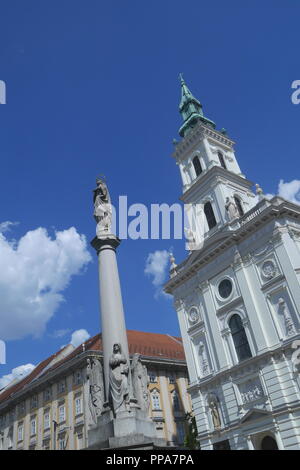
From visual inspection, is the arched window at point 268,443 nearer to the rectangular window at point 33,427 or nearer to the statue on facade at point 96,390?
the statue on facade at point 96,390

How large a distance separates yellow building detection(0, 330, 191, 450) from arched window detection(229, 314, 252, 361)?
10791 millimetres

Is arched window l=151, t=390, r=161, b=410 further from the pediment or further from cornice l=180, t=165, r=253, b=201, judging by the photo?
cornice l=180, t=165, r=253, b=201

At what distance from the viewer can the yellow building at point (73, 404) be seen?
33906 mm

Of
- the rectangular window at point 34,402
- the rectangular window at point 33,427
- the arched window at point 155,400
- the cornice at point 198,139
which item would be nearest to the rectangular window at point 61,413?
the rectangular window at point 33,427

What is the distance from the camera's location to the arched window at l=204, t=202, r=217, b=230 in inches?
1405

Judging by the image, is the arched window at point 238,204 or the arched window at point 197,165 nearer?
the arched window at point 238,204

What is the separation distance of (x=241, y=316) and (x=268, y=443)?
316 inches

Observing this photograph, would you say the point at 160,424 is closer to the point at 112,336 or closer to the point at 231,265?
the point at 231,265

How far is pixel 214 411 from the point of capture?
27.8m

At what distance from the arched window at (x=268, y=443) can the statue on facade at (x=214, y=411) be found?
3475 mm

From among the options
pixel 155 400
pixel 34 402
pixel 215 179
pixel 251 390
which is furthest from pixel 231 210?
pixel 34 402

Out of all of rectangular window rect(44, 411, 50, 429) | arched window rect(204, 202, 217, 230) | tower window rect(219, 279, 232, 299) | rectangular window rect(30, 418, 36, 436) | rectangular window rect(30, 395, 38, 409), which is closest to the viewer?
tower window rect(219, 279, 232, 299)

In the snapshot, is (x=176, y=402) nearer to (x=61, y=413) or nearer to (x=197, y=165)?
(x=61, y=413)

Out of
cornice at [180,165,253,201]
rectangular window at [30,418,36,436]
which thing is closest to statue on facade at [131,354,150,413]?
cornice at [180,165,253,201]
